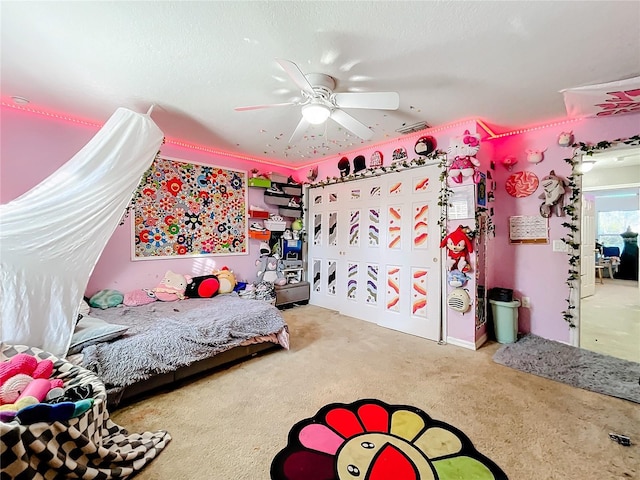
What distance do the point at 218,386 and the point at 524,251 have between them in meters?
3.61

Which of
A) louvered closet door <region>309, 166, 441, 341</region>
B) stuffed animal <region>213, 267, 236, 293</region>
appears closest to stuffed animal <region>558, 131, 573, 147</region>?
louvered closet door <region>309, 166, 441, 341</region>

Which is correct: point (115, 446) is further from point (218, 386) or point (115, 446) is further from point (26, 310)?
point (26, 310)

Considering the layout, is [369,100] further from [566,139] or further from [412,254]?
[566,139]

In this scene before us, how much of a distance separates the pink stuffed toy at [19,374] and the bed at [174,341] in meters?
0.29

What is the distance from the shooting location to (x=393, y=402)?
2.07m

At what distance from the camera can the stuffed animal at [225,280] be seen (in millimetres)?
3878

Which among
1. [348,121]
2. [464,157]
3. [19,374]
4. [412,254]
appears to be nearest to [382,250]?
[412,254]

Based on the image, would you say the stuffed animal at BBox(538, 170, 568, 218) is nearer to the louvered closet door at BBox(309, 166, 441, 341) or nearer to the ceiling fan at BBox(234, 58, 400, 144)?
the louvered closet door at BBox(309, 166, 441, 341)

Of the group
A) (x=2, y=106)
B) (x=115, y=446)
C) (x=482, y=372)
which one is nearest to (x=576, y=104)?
(x=482, y=372)

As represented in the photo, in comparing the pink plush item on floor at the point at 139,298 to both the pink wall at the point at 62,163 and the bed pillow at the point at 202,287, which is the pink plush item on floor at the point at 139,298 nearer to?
the pink wall at the point at 62,163

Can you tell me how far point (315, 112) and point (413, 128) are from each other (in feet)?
5.23

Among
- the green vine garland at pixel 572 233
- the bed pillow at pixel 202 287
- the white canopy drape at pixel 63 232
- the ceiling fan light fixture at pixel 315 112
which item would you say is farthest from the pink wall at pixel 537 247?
the white canopy drape at pixel 63 232

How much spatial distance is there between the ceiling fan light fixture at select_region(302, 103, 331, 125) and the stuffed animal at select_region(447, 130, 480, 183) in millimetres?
1650

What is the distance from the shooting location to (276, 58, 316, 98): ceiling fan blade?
162cm
